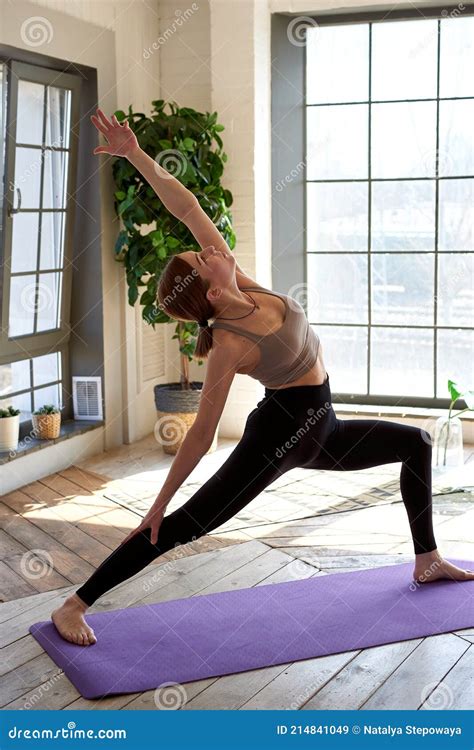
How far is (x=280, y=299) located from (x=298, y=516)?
155 centimetres

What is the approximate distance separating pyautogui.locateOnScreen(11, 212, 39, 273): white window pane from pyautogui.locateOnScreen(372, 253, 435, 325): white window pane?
1.91m

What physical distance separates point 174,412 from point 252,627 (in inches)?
94.3

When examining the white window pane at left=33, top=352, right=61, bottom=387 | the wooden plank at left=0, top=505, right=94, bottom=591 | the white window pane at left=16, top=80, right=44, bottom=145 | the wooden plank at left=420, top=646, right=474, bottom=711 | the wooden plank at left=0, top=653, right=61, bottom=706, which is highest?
the white window pane at left=16, top=80, right=44, bottom=145

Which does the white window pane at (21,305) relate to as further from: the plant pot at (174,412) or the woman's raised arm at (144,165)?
the woman's raised arm at (144,165)

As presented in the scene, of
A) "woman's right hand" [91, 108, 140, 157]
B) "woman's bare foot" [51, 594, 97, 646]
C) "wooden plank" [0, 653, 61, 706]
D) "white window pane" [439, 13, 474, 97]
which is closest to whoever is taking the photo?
"wooden plank" [0, 653, 61, 706]

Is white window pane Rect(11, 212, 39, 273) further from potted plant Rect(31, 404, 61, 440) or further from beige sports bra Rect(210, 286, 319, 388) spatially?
beige sports bra Rect(210, 286, 319, 388)

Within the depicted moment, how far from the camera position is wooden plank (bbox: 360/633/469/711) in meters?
2.60

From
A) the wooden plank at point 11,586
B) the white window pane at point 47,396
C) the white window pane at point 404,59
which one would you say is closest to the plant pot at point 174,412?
the white window pane at point 47,396

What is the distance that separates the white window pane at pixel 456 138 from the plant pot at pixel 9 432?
103 inches

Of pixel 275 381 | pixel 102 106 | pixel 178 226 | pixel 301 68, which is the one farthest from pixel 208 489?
pixel 301 68

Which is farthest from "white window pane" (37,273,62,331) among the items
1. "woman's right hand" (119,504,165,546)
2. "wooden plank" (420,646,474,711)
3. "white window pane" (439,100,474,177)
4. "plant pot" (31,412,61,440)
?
"wooden plank" (420,646,474,711)

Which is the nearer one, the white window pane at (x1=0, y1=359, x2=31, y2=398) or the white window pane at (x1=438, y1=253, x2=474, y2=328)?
the white window pane at (x1=0, y1=359, x2=31, y2=398)

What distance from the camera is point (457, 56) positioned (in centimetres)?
526

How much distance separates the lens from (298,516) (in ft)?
14.0
